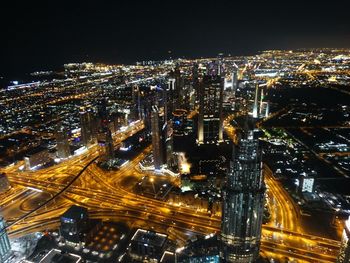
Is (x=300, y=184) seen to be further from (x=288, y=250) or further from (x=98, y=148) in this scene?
(x=98, y=148)

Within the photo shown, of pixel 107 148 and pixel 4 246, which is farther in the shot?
pixel 107 148

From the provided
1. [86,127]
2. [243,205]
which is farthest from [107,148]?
[243,205]

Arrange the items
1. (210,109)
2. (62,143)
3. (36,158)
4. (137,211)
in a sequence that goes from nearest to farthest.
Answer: (137,211)
(36,158)
(62,143)
(210,109)

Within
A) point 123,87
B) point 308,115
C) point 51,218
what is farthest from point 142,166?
point 123,87

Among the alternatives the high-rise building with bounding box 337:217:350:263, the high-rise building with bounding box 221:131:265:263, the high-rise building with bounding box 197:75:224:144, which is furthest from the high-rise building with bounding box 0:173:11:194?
the high-rise building with bounding box 337:217:350:263

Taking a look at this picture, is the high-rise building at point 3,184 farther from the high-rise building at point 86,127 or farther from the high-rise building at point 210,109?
the high-rise building at point 210,109

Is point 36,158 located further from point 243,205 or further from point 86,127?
point 243,205

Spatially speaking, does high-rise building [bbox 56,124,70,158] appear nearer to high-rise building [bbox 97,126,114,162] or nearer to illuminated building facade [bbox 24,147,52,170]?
illuminated building facade [bbox 24,147,52,170]
